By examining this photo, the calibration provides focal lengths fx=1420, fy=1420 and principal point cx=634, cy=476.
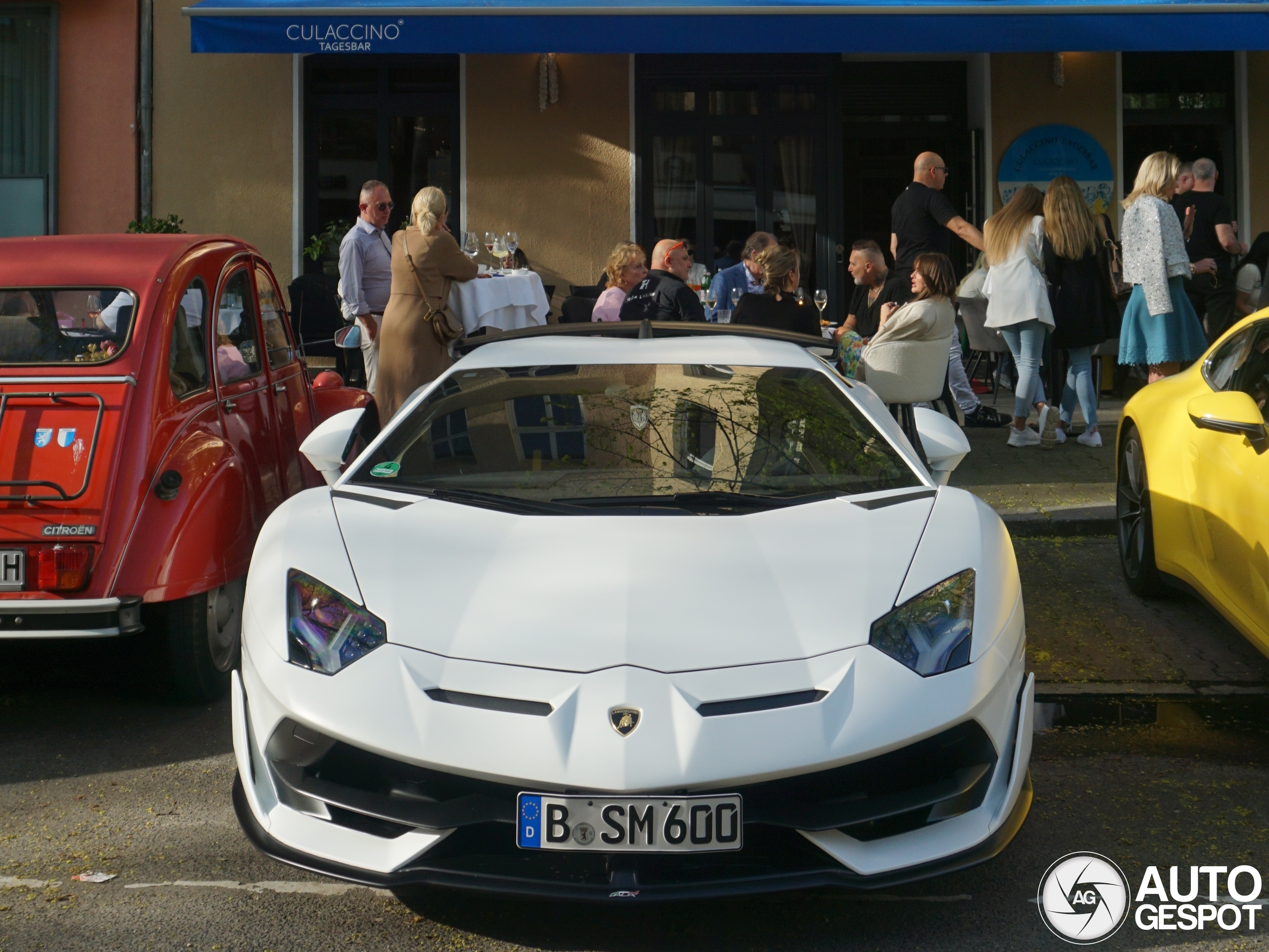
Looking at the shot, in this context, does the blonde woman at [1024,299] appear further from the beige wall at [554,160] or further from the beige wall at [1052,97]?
the beige wall at [554,160]

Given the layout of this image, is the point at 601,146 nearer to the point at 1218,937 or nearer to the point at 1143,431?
the point at 1143,431

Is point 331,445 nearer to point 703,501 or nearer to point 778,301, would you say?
point 703,501

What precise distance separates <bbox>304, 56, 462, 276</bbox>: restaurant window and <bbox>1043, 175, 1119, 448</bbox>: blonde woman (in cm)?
585

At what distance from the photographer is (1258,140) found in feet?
44.1

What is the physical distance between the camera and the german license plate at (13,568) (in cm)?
455

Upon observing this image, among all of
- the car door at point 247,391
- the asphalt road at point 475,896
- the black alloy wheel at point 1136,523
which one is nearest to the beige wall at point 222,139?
the car door at point 247,391

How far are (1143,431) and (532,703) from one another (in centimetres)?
396

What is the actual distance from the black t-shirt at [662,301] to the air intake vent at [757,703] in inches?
214

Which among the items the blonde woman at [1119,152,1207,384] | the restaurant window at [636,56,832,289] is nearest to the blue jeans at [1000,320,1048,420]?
the blonde woman at [1119,152,1207,384]

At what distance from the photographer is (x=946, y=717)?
3.05 meters

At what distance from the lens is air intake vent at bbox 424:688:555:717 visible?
9.73 ft

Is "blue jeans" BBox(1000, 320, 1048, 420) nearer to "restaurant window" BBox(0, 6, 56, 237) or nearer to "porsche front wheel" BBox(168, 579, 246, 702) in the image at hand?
"porsche front wheel" BBox(168, 579, 246, 702)

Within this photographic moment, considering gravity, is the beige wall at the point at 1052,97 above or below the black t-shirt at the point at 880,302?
above

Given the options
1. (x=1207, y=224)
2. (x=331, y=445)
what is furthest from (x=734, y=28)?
(x=331, y=445)
